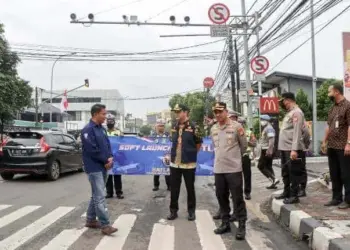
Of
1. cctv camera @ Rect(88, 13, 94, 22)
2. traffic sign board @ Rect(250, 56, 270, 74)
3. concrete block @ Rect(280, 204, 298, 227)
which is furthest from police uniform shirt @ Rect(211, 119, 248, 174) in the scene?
cctv camera @ Rect(88, 13, 94, 22)

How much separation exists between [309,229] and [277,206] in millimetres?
1649

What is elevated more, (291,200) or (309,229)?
(291,200)

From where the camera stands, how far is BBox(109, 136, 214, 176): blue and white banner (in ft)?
32.6

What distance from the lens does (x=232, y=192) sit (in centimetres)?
621

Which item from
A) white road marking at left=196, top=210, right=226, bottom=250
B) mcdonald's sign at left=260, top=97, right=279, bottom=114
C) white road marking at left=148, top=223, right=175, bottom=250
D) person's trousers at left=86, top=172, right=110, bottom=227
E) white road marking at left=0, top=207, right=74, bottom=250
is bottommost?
white road marking at left=196, top=210, right=226, bottom=250

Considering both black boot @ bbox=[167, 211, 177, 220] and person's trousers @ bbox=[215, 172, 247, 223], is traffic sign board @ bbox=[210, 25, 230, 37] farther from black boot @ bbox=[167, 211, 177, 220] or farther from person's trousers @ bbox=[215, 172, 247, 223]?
person's trousers @ bbox=[215, 172, 247, 223]

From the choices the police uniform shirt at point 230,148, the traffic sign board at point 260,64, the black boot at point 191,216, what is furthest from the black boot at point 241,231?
the traffic sign board at point 260,64

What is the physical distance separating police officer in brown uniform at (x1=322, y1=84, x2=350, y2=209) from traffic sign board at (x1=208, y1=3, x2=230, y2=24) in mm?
9272

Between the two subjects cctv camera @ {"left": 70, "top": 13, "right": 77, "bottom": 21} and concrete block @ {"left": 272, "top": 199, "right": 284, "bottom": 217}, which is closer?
concrete block @ {"left": 272, "top": 199, "right": 284, "bottom": 217}

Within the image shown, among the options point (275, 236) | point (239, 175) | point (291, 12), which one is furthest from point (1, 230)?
point (291, 12)

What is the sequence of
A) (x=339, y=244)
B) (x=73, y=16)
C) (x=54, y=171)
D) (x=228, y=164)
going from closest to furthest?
(x=339, y=244)
(x=228, y=164)
(x=54, y=171)
(x=73, y=16)

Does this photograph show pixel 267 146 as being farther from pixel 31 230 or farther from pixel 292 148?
pixel 31 230

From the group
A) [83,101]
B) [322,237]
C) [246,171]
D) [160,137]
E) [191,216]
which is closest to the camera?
[322,237]

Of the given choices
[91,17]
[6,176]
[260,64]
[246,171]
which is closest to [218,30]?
[260,64]
